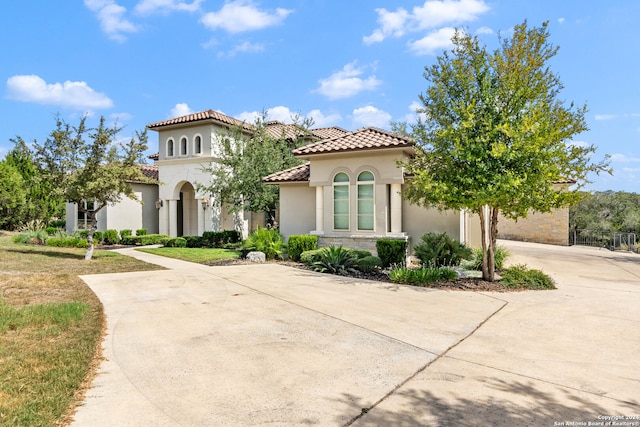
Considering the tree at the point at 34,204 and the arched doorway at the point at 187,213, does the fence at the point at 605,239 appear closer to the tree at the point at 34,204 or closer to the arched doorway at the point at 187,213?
the arched doorway at the point at 187,213

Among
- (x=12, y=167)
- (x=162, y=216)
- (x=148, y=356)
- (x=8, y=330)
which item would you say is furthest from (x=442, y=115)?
(x=12, y=167)

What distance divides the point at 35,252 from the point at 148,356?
1769cm

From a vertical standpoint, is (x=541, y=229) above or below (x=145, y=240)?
above

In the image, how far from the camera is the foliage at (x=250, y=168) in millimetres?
21000

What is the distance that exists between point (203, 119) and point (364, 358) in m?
21.7

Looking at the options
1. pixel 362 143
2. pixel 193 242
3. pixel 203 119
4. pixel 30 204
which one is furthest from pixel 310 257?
pixel 30 204

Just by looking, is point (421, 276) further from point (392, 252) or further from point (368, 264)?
point (392, 252)

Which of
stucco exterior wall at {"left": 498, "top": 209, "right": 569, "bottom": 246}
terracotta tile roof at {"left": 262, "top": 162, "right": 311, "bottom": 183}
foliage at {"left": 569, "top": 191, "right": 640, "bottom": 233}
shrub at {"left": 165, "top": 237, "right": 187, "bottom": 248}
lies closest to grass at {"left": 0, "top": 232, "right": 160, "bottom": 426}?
terracotta tile roof at {"left": 262, "top": 162, "right": 311, "bottom": 183}

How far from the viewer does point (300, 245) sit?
52.5ft

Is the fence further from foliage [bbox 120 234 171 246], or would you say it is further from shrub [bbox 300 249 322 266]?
foliage [bbox 120 234 171 246]

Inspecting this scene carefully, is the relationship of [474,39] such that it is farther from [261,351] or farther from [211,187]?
[211,187]

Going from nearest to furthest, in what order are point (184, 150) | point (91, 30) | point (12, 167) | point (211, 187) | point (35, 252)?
1. point (91, 30)
2. point (35, 252)
3. point (211, 187)
4. point (184, 150)
5. point (12, 167)

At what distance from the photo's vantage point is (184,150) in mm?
25656

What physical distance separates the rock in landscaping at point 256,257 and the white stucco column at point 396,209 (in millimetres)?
5428
